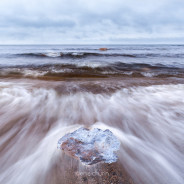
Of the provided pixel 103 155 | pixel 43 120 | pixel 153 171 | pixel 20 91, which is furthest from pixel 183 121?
pixel 20 91

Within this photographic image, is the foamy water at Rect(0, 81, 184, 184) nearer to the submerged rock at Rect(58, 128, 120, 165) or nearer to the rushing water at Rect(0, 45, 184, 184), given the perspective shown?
the rushing water at Rect(0, 45, 184, 184)

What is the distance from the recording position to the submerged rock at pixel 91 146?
150 cm

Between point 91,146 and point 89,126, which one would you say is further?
point 89,126

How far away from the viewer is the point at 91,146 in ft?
5.31

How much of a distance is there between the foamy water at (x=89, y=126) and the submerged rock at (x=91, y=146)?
0.11 metres

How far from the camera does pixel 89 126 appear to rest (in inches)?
92.8

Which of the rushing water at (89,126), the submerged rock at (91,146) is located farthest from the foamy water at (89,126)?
the submerged rock at (91,146)


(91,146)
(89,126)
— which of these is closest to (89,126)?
(89,126)

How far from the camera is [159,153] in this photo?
5.80 feet

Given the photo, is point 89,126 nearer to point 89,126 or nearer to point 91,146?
point 89,126

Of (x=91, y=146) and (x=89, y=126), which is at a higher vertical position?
(x=91, y=146)

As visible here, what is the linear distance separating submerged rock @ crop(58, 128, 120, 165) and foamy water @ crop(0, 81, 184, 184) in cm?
11

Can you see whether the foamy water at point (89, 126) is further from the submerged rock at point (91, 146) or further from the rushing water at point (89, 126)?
the submerged rock at point (91, 146)

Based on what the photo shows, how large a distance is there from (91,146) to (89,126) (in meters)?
0.74
